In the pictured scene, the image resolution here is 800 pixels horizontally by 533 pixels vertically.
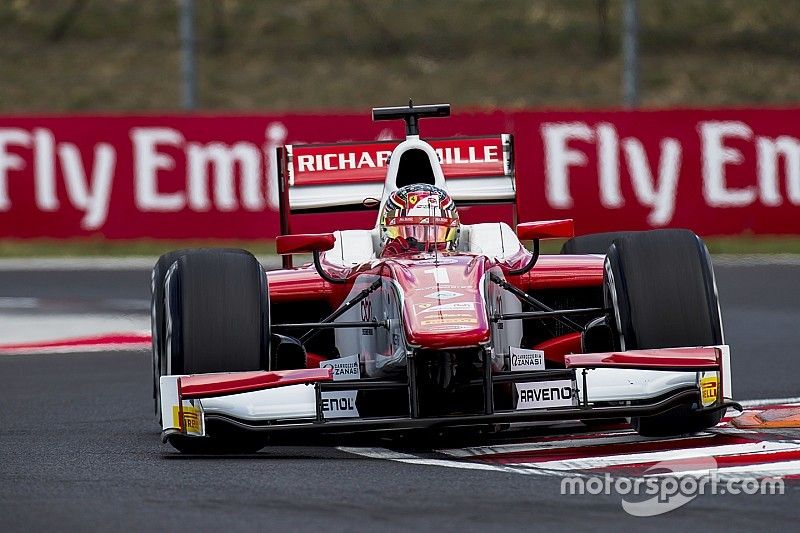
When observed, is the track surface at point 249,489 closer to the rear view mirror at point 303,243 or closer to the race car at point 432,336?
the race car at point 432,336

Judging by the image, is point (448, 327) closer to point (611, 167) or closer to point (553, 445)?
point (553, 445)

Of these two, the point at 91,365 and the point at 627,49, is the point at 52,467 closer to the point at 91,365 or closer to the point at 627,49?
the point at 91,365

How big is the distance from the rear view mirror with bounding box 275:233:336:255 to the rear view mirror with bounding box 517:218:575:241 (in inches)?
35.1

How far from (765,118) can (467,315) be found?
37.8 feet

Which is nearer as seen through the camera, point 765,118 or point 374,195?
point 374,195

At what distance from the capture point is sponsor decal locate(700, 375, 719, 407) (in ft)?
25.2

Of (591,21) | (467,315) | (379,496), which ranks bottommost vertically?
(379,496)

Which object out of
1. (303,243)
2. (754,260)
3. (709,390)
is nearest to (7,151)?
→ (754,260)

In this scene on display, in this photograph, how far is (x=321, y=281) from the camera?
897 cm

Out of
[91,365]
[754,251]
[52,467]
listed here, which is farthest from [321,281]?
[754,251]

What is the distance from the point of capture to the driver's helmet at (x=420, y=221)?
28.0ft
